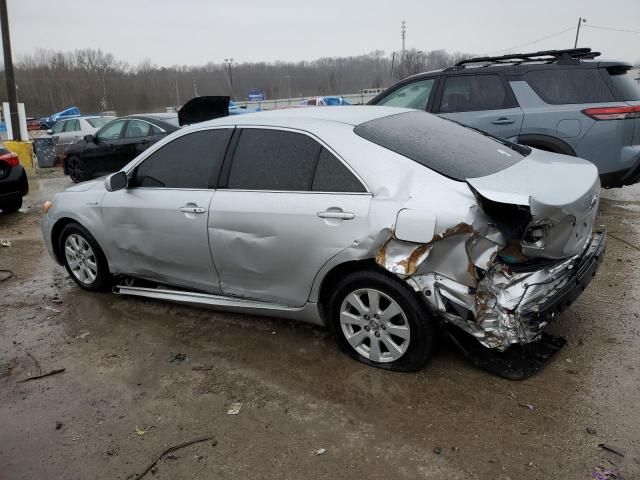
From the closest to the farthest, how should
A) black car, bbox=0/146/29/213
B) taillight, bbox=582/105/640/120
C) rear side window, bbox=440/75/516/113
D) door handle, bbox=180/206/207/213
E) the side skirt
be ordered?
the side skirt, door handle, bbox=180/206/207/213, taillight, bbox=582/105/640/120, rear side window, bbox=440/75/516/113, black car, bbox=0/146/29/213

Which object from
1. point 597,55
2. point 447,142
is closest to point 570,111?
point 597,55

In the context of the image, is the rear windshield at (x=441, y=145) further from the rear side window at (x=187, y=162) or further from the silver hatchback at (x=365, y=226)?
the rear side window at (x=187, y=162)

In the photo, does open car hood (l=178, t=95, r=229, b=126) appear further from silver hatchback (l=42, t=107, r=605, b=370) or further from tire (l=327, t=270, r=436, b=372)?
tire (l=327, t=270, r=436, b=372)

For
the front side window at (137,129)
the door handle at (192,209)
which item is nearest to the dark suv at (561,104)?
the door handle at (192,209)

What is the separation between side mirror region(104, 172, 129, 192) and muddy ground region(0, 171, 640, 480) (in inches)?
42.9

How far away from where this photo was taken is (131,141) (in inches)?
411

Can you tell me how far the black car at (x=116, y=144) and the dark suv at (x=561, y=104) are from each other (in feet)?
18.9

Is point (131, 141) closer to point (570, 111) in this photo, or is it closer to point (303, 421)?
point (570, 111)

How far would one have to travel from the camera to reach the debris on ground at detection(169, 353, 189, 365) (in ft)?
11.7

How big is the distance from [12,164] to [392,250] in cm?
794

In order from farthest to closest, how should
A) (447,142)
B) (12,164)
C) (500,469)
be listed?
(12,164) → (447,142) → (500,469)

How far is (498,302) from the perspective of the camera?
2764 mm

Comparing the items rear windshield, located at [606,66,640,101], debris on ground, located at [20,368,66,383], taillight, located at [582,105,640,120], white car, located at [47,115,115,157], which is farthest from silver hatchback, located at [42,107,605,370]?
white car, located at [47,115,115,157]

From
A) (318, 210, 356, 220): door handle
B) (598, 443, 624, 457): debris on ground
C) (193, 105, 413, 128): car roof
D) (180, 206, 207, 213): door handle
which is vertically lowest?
(598, 443, 624, 457): debris on ground
